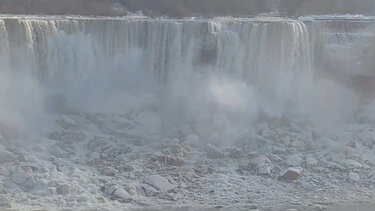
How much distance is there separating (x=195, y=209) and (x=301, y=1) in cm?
1403

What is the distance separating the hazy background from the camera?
2058 centimetres

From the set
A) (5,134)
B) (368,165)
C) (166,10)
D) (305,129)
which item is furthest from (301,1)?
(5,134)

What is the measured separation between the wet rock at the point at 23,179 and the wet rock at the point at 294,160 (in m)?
4.44

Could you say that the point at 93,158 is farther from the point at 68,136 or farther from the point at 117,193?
the point at 117,193

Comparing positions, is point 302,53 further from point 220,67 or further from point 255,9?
point 255,9

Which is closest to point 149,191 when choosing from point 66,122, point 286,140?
point 66,122

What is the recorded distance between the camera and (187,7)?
22.0m

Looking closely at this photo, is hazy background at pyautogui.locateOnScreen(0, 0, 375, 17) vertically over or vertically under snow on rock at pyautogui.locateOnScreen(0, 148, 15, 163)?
over

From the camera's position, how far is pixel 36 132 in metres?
12.9

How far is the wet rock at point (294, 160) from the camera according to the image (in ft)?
39.9

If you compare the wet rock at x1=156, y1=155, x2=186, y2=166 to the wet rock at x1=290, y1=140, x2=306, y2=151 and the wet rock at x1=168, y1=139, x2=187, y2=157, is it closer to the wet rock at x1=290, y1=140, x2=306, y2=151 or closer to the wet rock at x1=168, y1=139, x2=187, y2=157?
the wet rock at x1=168, y1=139, x2=187, y2=157

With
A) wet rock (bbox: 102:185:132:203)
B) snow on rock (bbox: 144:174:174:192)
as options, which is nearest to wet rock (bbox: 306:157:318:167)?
snow on rock (bbox: 144:174:174:192)

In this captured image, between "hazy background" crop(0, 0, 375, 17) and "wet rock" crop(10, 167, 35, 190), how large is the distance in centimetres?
983

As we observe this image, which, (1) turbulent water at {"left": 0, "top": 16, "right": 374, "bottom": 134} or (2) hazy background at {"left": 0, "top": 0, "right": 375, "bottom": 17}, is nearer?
(1) turbulent water at {"left": 0, "top": 16, "right": 374, "bottom": 134}
